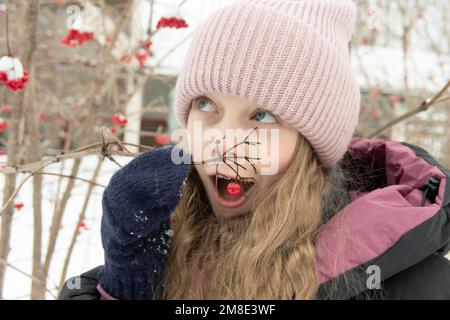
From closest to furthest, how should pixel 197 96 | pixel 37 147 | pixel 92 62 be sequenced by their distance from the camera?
pixel 197 96, pixel 37 147, pixel 92 62

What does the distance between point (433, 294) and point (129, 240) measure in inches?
26.4

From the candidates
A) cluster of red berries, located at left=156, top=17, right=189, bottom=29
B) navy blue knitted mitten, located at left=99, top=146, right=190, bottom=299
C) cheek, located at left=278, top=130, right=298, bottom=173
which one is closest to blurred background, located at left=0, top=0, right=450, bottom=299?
cluster of red berries, located at left=156, top=17, right=189, bottom=29

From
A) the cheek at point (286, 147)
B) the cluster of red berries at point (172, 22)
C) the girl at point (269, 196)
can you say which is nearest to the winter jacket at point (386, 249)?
the girl at point (269, 196)

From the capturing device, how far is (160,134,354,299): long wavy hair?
1.01 metres

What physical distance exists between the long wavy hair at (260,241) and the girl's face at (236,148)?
0.10ft

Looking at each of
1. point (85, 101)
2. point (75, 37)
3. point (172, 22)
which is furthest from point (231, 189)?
point (85, 101)

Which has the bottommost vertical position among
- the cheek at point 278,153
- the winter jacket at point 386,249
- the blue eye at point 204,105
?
the winter jacket at point 386,249

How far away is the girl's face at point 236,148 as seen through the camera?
1.11m

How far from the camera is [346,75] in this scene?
1246mm

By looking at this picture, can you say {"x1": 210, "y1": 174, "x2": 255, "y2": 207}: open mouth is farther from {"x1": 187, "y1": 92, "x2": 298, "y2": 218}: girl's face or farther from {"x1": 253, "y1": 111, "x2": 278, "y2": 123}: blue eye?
{"x1": 253, "y1": 111, "x2": 278, "y2": 123}: blue eye

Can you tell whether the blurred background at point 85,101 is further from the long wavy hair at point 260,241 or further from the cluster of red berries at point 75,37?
the long wavy hair at point 260,241

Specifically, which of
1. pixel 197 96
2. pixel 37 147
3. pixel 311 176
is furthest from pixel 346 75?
pixel 37 147

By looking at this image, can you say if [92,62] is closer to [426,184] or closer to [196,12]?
[196,12]

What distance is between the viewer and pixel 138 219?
0.99 m
